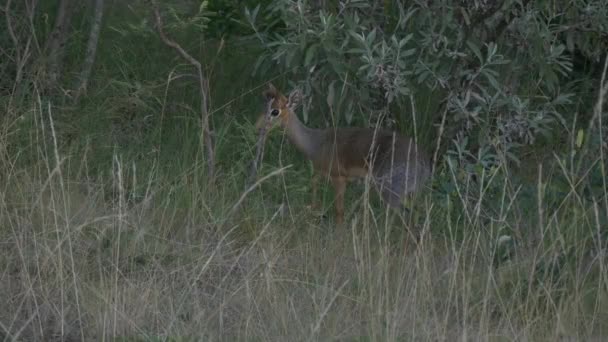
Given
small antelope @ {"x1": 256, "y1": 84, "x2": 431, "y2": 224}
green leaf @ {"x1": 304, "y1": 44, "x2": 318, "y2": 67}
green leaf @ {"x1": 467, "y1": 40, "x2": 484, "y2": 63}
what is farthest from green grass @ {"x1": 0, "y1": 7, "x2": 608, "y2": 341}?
green leaf @ {"x1": 304, "y1": 44, "x2": 318, "y2": 67}

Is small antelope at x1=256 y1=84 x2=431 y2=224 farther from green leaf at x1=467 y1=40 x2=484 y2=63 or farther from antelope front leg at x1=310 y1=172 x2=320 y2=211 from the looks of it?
green leaf at x1=467 y1=40 x2=484 y2=63

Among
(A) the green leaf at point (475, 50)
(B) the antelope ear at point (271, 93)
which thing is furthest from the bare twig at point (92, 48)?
(A) the green leaf at point (475, 50)

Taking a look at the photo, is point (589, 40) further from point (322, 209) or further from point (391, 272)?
point (391, 272)

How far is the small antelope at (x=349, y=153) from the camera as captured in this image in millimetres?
6359

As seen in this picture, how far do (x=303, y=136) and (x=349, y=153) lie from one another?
438 mm

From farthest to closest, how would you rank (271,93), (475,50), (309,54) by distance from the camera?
(271,93), (475,50), (309,54)

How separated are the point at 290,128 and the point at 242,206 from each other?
124cm

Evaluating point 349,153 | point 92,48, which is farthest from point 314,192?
point 92,48

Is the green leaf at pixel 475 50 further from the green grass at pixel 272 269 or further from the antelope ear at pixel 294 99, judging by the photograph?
the antelope ear at pixel 294 99

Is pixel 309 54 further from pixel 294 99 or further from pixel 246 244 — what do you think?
pixel 246 244

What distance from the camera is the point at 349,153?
6.87 metres

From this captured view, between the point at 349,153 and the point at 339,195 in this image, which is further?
the point at 349,153

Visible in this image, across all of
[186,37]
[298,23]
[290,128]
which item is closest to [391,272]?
[298,23]

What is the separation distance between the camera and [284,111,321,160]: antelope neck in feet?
23.4
